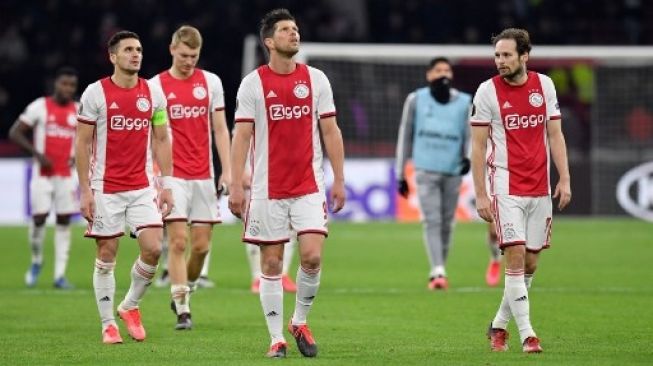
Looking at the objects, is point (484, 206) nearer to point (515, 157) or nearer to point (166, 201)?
point (515, 157)

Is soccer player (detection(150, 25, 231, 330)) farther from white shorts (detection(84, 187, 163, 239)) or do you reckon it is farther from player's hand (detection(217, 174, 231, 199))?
white shorts (detection(84, 187, 163, 239))

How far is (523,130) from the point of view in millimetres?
10203

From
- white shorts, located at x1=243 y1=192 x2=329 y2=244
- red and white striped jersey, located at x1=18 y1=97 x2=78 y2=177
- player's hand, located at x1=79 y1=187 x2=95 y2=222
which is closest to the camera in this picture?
white shorts, located at x1=243 y1=192 x2=329 y2=244

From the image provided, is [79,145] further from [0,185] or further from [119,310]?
[0,185]

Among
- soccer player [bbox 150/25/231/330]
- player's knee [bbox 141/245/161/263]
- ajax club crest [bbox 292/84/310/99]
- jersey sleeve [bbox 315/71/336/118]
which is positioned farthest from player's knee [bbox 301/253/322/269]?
soccer player [bbox 150/25/231/330]

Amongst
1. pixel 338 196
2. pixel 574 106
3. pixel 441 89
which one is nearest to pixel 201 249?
pixel 338 196

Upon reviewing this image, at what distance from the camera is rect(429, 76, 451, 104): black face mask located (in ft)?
50.9

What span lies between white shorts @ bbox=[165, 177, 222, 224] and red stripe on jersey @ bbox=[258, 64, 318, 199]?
258 centimetres

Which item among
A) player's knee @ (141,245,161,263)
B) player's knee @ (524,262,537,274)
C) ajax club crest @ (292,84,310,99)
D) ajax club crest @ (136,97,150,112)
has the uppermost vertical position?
ajax club crest @ (292,84,310,99)

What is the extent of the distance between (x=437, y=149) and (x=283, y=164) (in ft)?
19.2

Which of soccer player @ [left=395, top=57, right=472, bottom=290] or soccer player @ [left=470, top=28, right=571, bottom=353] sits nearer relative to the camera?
soccer player @ [left=470, top=28, right=571, bottom=353]

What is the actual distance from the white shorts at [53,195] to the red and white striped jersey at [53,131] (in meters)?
0.09

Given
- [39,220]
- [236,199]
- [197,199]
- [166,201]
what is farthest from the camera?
[39,220]

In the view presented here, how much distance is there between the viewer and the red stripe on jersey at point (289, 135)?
9844 mm
